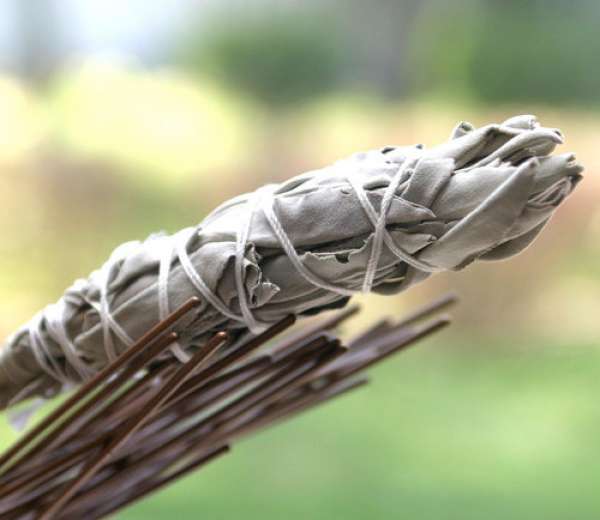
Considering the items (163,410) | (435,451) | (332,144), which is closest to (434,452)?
(435,451)

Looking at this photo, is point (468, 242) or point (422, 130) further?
point (422, 130)

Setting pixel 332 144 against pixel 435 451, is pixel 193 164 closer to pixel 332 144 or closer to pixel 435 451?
pixel 332 144

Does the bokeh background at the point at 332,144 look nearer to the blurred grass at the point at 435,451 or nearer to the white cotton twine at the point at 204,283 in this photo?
the blurred grass at the point at 435,451

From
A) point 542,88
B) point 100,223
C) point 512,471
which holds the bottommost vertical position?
point 512,471

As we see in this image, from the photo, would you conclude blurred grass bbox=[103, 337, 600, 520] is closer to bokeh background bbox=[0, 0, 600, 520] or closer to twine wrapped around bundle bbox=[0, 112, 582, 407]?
bokeh background bbox=[0, 0, 600, 520]

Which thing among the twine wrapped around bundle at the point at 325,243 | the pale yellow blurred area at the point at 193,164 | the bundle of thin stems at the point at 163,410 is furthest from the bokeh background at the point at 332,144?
the twine wrapped around bundle at the point at 325,243

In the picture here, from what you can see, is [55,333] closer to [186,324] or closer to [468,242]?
[186,324]

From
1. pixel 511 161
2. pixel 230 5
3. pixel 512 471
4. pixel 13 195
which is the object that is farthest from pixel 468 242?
pixel 230 5

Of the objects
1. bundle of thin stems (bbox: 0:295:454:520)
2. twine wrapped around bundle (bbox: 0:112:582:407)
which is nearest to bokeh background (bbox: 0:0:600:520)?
bundle of thin stems (bbox: 0:295:454:520)
